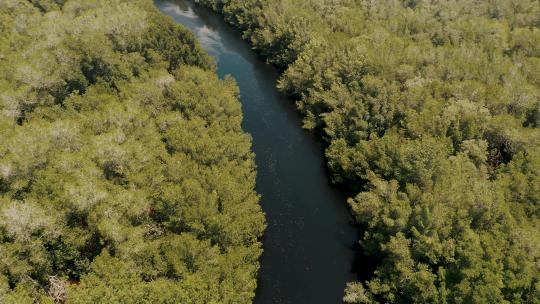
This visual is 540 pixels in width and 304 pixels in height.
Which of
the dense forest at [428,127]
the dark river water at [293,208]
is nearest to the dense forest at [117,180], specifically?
the dark river water at [293,208]

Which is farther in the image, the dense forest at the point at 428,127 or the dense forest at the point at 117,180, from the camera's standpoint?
the dense forest at the point at 428,127

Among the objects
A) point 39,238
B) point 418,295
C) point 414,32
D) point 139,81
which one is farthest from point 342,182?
point 414,32

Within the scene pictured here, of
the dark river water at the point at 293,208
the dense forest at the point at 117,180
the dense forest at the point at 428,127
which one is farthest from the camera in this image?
the dark river water at the point at 293,208

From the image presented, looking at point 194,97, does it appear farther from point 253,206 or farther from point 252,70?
point 252,70

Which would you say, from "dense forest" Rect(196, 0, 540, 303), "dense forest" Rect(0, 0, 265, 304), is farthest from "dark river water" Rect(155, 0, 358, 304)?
"dense forest" Rect(0, 0, 265, 304)

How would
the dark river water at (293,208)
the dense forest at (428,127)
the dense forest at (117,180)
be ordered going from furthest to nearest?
the dark river water at (293,208)
the dense forest at (428,127)
the dense forest at (117,180)

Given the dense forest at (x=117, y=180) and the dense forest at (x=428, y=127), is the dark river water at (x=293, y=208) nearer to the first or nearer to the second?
the dense forest at (x=428, y=127)

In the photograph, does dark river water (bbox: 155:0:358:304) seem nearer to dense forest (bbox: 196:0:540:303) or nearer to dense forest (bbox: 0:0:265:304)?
dense forest (bbox: 196:0:540:303)
